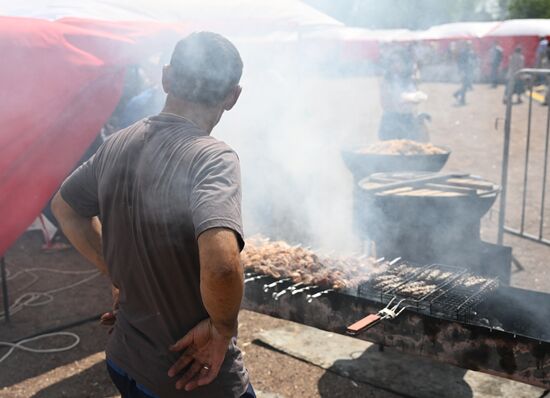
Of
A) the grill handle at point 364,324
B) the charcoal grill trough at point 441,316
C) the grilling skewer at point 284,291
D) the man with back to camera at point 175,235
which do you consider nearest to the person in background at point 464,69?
the charcoal grill trough at point 441,316

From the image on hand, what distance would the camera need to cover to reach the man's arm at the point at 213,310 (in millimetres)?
1768

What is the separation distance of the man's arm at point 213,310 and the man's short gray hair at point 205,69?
1.79ft

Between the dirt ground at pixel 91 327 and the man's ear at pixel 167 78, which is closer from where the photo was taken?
the man's ear at pixel 167 78

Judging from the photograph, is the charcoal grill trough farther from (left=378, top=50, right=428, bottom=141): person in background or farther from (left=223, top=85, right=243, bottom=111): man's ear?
(left=378, top=50, right=428, bottom=141): person in background

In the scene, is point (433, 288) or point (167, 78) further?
point (433, 288)

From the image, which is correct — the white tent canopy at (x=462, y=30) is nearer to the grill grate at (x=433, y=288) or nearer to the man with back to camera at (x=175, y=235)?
the grill grate at (x=433, y=288)

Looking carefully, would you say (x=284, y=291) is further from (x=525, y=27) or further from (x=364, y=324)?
(x=525, y=27)

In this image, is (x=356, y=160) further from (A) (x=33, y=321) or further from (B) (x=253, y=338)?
(A) (x=33, y=321)

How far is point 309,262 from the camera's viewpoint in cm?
397

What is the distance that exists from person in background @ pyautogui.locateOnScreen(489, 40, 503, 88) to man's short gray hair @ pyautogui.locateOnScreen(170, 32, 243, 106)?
972 inches

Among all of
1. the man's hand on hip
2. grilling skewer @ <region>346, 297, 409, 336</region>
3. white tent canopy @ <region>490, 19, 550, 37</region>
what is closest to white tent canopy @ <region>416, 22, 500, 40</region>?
white tent canopy @ <region>490, 19, 550, 37</region>

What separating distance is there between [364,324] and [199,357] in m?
1.09

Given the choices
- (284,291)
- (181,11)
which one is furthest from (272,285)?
(181,11)

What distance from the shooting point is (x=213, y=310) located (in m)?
1.90
